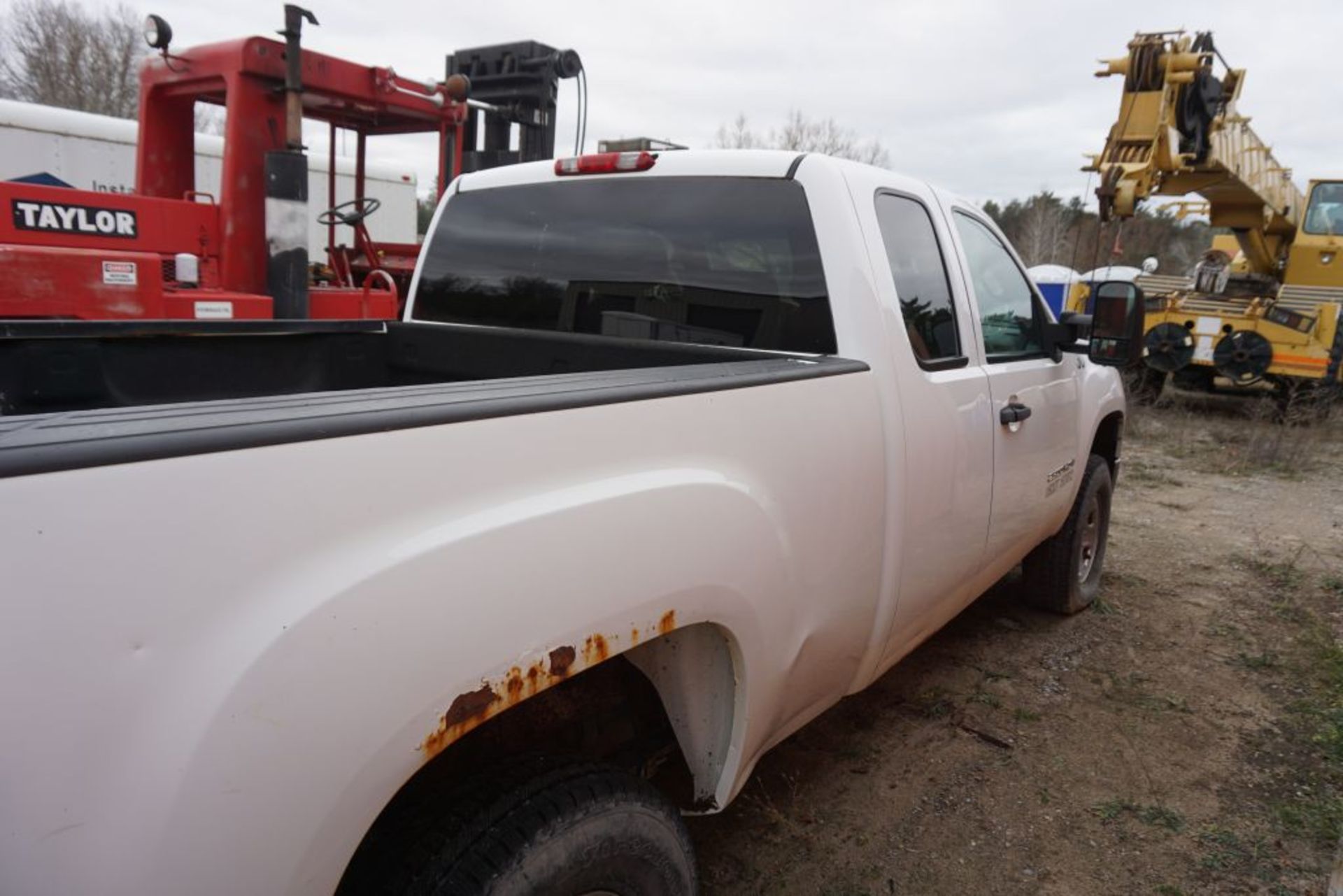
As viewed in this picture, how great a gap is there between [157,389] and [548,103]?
17.7 feet

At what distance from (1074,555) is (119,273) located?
5.29 m

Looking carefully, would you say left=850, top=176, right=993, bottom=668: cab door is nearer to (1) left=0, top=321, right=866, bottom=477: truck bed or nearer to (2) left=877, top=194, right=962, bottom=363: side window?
(2) left=877, top=194, right=962, bottom=363: side window

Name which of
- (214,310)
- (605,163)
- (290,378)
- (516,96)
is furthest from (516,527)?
(516,96)

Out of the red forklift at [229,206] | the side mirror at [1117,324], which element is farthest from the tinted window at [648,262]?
the red forklift at [229,206]

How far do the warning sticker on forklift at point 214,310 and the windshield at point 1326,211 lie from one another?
1319cm

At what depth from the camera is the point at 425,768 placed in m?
1.70

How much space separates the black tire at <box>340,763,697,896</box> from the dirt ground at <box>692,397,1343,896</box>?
1002 mm

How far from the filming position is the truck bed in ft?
3.62

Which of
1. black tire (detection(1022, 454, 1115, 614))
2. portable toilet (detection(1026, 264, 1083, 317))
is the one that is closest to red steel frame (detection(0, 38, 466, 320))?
black tire (detection(1022, 454, 1115, 614))

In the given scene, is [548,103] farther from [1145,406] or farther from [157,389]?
[1145,406]

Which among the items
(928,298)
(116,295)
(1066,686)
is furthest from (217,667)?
(116,295)

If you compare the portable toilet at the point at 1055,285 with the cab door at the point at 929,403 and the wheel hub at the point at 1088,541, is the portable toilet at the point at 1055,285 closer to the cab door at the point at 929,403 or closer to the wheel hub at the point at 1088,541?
the wheel hub at the point at 1088,541

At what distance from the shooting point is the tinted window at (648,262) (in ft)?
8.41

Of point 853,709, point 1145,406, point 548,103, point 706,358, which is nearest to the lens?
point 706,358
